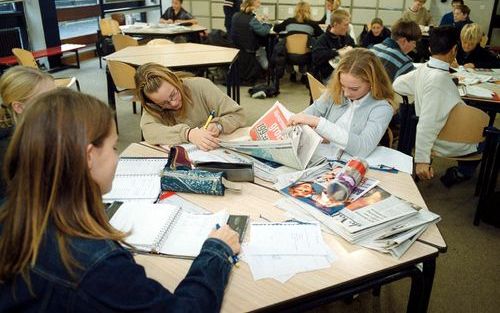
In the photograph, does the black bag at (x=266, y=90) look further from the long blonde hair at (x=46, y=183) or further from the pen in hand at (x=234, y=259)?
the long blonde hair at (x=46, y=183)

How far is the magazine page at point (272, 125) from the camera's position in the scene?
1.86 m

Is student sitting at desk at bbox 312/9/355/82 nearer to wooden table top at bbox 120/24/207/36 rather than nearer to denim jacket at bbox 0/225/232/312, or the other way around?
Result: wooden table top at bbox 120/24/207/36

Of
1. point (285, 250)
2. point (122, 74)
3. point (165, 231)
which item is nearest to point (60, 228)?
point (165, 231)

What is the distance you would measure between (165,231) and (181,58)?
2.88 metres

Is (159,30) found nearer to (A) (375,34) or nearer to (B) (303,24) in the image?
(B) (303,24)

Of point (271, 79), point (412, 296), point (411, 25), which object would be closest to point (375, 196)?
point (412, 296)

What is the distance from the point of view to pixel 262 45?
6.07 meters

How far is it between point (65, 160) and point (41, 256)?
179mm

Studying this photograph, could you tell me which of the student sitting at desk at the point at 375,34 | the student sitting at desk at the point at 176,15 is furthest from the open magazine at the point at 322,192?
the student sitting at desk at the point at 176,15

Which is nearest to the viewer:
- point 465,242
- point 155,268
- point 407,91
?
point 155,268

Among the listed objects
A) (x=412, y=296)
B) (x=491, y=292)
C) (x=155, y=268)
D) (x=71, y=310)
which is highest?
(x=71, y=310)

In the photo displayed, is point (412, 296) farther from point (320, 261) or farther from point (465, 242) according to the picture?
point (465, 242)

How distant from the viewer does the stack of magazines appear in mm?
1210

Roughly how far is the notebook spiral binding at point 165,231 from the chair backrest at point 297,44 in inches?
177
